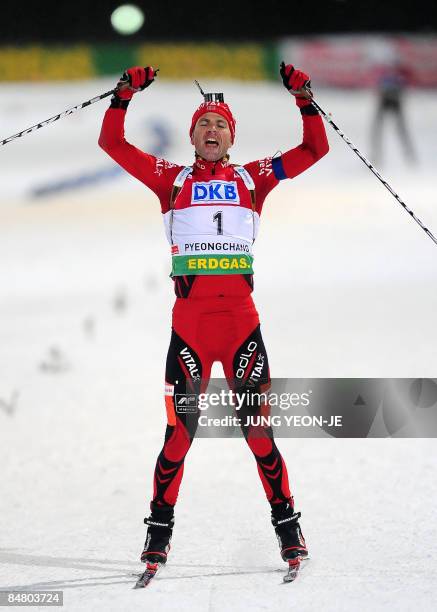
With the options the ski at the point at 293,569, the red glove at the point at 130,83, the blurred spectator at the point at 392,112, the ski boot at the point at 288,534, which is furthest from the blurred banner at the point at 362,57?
the ski at the point at 293,569

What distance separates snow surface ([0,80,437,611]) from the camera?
3.99 metres

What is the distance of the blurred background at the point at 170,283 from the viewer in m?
4.60

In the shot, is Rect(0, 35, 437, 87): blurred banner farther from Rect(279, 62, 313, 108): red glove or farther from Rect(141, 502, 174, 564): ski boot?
Rect(141, 502, 174, 564): ski boot

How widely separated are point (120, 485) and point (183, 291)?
1935 millimetres

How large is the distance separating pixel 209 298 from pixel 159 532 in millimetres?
1056

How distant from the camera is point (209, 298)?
13.2 ft

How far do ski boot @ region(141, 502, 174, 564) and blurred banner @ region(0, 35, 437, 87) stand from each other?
24304mm

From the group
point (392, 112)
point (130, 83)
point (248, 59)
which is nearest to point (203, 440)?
point (130, 83)

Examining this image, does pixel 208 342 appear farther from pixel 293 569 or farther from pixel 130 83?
pixel 130 83

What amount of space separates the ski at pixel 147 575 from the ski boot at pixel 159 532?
0.16 ft

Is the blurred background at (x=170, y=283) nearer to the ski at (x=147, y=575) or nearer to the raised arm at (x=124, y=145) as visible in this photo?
the ski at (x=147, y=575)

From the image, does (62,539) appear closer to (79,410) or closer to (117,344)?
(79,410)

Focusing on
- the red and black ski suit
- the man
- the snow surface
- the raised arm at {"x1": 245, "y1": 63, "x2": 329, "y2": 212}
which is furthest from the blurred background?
the raised arm at {"x1": 245, "y1": 63, "x2": 329, "y2": 212}

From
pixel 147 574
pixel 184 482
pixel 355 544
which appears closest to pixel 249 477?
pixel 184 482
